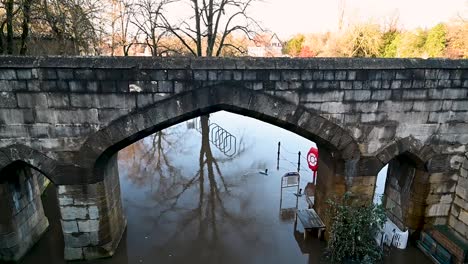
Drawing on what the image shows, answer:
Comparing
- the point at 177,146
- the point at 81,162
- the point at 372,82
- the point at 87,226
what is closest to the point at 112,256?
the point at 87,226

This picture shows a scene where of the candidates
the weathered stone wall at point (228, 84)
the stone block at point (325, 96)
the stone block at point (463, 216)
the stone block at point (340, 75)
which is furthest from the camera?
the stone block at point (463, 216)

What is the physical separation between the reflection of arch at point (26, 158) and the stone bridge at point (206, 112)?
19mm

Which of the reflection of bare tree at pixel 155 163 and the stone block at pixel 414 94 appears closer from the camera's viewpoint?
the stone block at pixel 414 94

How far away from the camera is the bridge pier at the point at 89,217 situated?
20.1ft

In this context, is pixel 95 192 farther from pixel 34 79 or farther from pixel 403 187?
pixel 403 187

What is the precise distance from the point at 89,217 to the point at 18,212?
1616 mm

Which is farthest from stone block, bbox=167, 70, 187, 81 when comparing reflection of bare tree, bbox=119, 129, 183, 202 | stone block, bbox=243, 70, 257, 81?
reflection of bare tree, bbox=119, 129, 183, 202

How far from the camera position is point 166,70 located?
5418mm

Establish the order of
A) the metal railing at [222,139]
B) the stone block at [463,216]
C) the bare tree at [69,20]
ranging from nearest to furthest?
1. the stone block at [463,216]
2. the bare tree at [69,20]
3. the metal railing at [222,139]

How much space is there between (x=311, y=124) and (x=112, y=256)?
5.26m

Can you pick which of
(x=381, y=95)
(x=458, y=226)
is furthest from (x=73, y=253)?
(x=458, y=226)

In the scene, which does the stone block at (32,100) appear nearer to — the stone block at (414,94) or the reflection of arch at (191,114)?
the reflection of arch at (191,114)

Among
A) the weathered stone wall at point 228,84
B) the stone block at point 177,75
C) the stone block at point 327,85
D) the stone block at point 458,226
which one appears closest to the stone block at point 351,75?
the weathered stone wall at point 228,84

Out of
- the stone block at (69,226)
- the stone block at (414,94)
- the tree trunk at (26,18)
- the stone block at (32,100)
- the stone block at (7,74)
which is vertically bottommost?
the stone block at (69,226)
